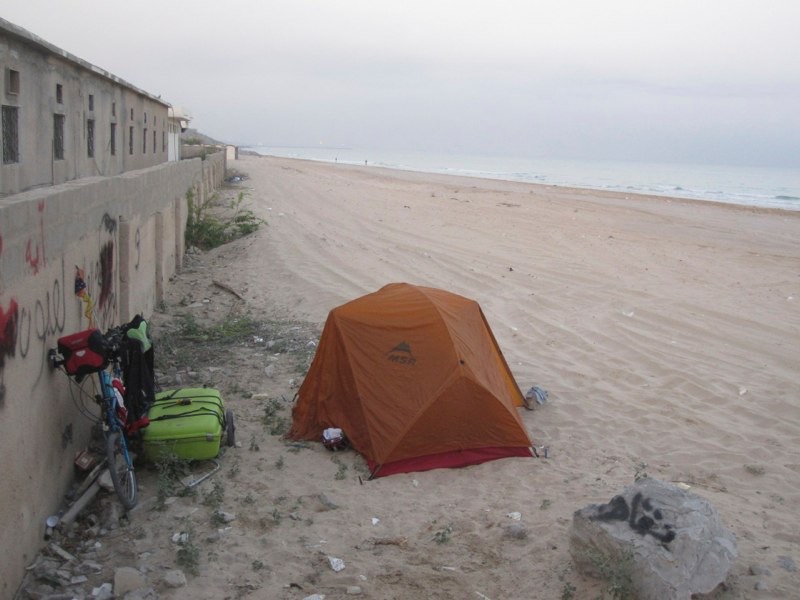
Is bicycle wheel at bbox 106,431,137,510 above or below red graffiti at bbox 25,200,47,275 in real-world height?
below

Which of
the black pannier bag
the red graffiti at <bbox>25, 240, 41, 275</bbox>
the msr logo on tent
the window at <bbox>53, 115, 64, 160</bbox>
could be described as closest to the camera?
the red graffiti at <bbox>25, 240, 41, 275</bbox>

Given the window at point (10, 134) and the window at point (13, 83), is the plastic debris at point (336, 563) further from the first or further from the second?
the window at point (13, 83)

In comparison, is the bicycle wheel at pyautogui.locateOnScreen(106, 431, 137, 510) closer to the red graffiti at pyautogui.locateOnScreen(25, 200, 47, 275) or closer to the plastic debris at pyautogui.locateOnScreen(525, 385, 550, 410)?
the red graffiti at pyautogui.locateOnScreen(25, 200, 47, 275)

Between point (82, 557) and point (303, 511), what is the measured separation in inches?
58.9

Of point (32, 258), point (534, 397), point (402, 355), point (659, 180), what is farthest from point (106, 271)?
point (659, 180)

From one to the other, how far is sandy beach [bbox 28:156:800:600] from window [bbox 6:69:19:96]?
3.30 metres

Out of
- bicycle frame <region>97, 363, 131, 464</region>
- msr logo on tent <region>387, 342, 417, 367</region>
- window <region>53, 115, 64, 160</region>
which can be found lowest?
bicycle frame <region>97, 363, 131, 464</region>

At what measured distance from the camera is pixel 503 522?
17.6ft

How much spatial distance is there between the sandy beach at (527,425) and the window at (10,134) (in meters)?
2.85

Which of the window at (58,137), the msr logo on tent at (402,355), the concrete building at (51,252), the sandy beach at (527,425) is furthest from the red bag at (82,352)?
the window at (58,137)

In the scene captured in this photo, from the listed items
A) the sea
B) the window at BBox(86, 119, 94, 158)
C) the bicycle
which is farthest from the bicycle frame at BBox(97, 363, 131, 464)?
the sea

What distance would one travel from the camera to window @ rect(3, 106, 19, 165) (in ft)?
20.0

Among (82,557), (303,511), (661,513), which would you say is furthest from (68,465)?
(661,513)

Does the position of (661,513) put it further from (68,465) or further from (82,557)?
(68,465)
